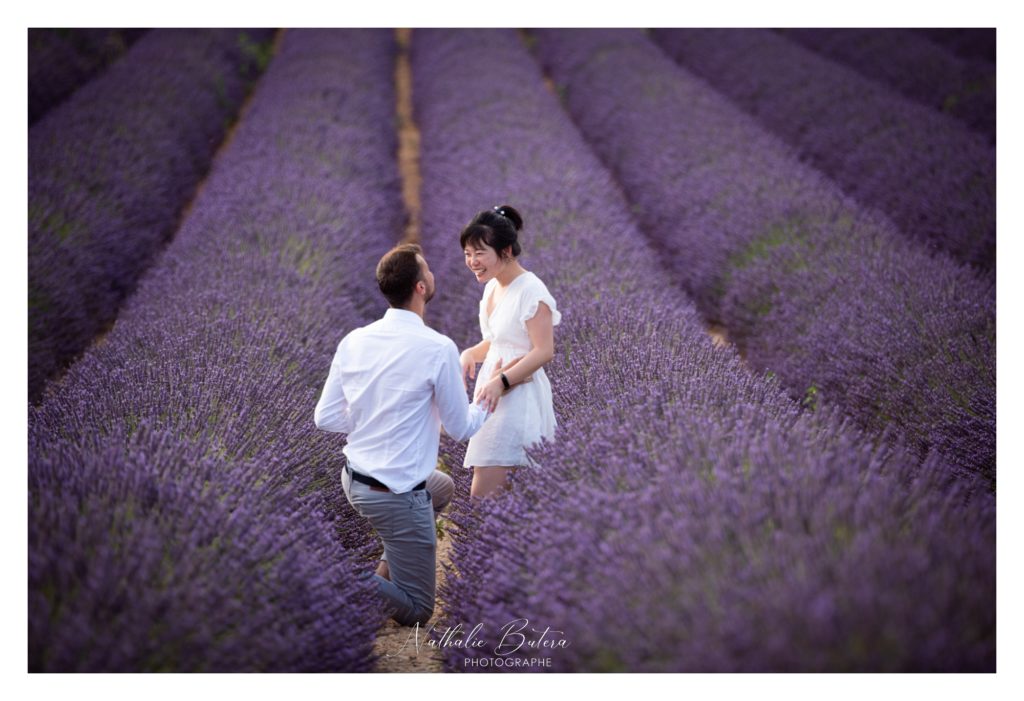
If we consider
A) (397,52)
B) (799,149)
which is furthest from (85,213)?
(397,52)

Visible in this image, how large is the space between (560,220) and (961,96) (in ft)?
15.6

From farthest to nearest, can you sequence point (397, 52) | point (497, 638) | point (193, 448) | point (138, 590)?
point (397, 52)
point (193, 448)
point (497, 638)
point (138, 590)

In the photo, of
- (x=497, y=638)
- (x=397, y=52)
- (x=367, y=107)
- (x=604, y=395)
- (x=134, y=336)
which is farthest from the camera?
(x=397, y=52)

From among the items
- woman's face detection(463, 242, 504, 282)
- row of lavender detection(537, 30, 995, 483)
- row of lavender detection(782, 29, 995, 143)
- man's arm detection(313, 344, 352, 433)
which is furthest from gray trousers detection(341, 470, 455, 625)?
row of lavender detection(782, 29, 995, 143)

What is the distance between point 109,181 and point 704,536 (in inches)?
202

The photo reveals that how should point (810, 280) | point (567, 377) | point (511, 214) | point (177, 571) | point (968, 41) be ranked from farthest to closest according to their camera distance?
point (968, 41) < point (810, 280) < point (567, 377) < point (511, 214) < point (177, 571)

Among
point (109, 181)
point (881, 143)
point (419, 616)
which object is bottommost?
point (419, 616)

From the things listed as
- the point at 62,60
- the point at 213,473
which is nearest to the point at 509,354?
the point at 213,473

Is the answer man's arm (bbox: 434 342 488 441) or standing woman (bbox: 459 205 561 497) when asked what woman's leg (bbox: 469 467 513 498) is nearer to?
standing woman (bbox: 459 205 561 497)

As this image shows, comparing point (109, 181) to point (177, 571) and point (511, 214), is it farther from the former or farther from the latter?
point (177, 571)

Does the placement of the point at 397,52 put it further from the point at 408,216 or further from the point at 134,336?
the point at 134,336

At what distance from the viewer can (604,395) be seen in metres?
2.54

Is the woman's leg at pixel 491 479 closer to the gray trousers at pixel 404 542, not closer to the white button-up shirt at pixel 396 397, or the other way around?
the gray trousers at pixel 404 542

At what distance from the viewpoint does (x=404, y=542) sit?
2.17 metres
